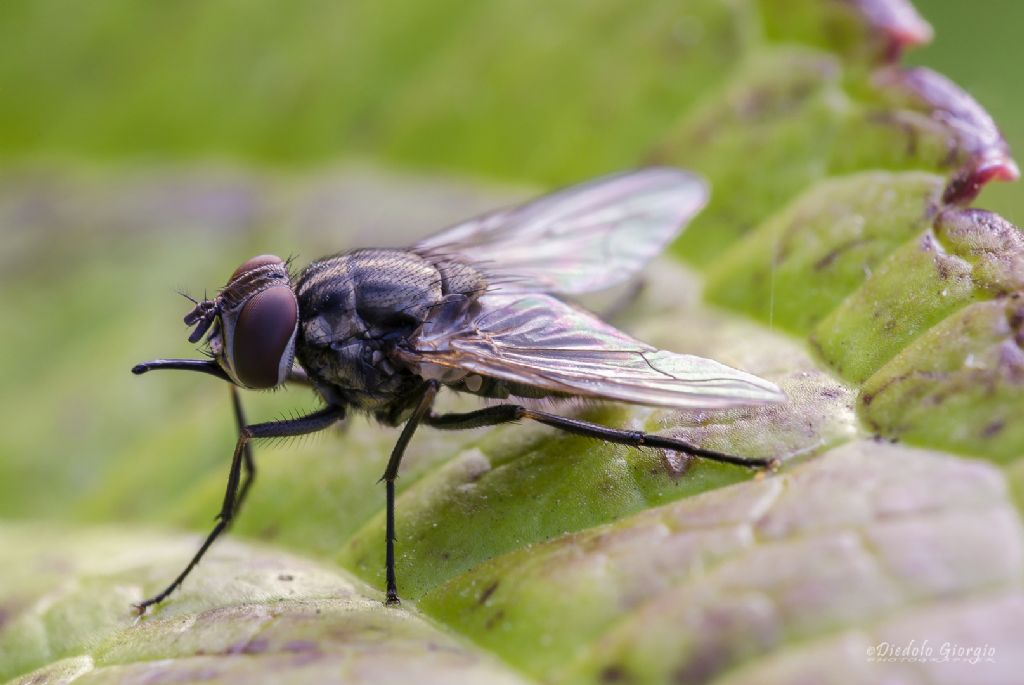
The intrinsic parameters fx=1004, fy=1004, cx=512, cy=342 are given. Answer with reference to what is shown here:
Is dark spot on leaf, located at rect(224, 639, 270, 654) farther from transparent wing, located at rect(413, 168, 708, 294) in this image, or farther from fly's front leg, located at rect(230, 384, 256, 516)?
transparent wing, located at rect(413, 168, 708, 294)

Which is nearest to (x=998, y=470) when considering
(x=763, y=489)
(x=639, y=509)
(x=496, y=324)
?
(x=763, y=489)

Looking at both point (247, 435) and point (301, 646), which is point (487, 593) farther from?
point (247, 435)

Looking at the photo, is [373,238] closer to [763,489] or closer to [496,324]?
[496,324]

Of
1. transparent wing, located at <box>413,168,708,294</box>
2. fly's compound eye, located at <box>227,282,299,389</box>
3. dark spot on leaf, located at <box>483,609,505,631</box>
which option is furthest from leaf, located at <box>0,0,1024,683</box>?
fly's compound eye, located at <box>227,282,299,389</box>

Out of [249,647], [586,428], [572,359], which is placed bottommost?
[249,647]

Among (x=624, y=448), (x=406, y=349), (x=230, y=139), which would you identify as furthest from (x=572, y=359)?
(x=230, y=139)

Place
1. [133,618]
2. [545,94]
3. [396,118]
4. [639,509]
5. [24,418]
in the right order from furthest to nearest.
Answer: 1. [396,118]
2. [545,94]
3. [24,418]
4. [133,618]
5. [639,509]
